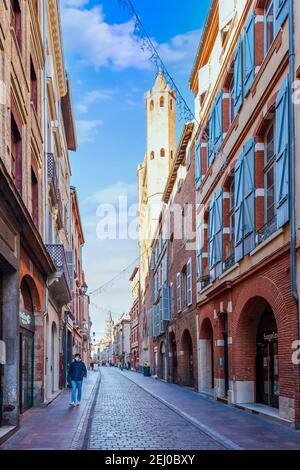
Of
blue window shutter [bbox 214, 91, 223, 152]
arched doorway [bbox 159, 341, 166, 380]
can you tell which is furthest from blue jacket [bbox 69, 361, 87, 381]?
arched doorway [bbox 159, 341, 166, 380]

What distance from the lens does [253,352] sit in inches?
700

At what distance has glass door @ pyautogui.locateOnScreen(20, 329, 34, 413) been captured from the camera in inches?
615

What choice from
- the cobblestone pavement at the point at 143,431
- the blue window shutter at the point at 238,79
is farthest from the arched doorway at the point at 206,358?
the blue window shutter at the point at 238,79

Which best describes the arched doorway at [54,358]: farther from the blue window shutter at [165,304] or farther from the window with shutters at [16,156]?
the blue window shutter at [165,304]

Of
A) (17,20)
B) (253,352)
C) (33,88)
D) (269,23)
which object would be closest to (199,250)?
(253,352)

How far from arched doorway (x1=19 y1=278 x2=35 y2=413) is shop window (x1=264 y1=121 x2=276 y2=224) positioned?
20.5 ft

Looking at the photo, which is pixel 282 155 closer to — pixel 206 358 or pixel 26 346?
pixel 26 346

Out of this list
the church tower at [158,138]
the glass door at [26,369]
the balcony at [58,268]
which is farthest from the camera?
the church tower at [158,138]

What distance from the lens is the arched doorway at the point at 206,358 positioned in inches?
972

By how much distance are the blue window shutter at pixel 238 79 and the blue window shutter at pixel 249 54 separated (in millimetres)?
452

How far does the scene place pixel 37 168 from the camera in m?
18.6

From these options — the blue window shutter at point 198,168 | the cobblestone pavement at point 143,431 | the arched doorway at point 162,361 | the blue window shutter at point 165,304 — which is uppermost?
the blue window shutter at point 198,168

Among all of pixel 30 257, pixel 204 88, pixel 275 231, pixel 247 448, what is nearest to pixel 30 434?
pixel 247 448

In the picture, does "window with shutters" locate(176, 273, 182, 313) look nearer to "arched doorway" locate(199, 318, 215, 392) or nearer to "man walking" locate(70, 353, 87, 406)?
"arched doorway" locate(199, 318, 215, 392)
